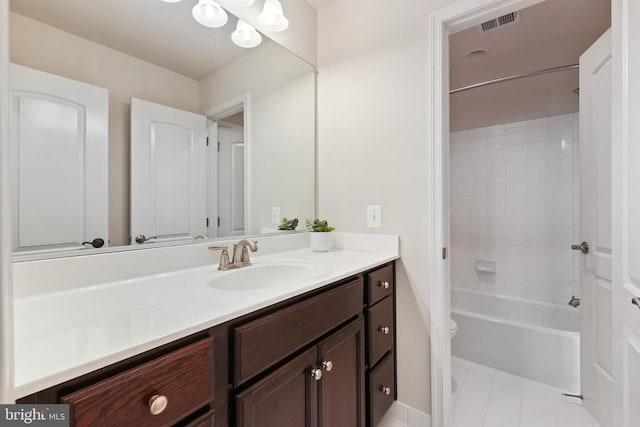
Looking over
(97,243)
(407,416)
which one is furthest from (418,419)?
(97,243)

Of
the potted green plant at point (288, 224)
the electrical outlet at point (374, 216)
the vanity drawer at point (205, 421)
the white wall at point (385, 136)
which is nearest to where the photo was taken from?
the vanity drawer at point (205, 421)

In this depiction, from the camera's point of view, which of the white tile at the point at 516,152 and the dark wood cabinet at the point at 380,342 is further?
the white tile at the point at 516,152

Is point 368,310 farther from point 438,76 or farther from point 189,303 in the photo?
point 438,76

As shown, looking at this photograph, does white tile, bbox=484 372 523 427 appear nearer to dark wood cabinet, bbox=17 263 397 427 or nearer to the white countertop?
dark wood cabinet, bbox=17 263 397 427

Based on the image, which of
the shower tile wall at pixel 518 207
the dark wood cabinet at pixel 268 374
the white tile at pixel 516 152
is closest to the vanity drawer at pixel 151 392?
the dark wood cabinet at pixel 268 374

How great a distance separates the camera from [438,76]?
4.54ft

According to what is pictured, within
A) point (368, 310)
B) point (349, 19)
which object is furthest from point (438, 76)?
point (368, 310)

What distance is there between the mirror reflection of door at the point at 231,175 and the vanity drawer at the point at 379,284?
0.68 metres

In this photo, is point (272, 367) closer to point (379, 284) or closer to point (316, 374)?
point (316, 374)

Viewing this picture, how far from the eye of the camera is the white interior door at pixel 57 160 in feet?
2.66

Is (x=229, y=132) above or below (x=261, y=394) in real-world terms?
above

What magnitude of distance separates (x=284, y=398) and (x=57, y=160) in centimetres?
98

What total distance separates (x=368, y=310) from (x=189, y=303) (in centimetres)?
77

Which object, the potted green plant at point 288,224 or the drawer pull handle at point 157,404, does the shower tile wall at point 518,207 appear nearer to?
the potted green plant at point 288,224
